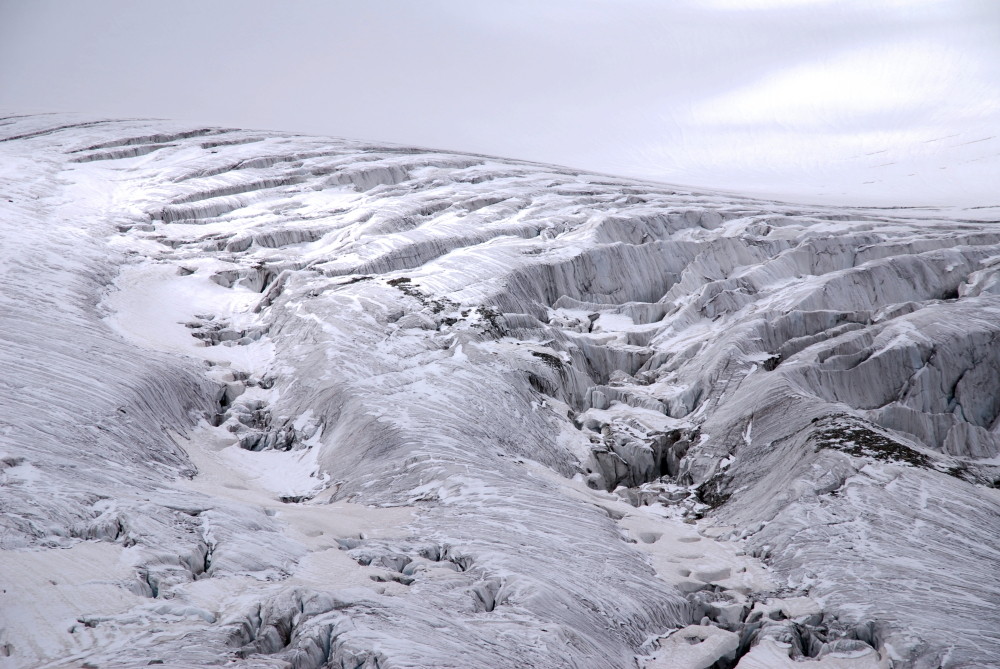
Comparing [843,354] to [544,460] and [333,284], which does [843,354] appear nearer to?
[544,460]

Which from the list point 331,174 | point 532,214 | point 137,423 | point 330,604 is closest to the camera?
point 330,604

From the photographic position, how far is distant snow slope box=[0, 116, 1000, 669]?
8.66 metres

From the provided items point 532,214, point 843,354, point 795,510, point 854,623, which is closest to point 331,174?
point 532,214

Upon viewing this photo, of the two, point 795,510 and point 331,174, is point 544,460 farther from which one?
point 331,174

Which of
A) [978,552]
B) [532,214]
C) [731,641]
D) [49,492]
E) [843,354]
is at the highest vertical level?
[532,214]

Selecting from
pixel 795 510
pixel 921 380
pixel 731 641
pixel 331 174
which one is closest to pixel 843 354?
pixel 921 380

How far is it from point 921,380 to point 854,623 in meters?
7.15

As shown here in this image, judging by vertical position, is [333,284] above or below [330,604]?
above

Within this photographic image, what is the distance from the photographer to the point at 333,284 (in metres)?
19.4

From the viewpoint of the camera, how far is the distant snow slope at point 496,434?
866 cm

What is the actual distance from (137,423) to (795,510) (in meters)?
11.1

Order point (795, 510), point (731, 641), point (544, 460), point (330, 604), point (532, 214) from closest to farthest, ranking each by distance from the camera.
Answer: point (330, 604)
point (731, 641)
point (795, 510)
point (544, 460)
point (532, 214)

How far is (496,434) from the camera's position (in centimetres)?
1400

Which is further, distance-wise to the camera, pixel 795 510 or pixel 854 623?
pixel 795 510
